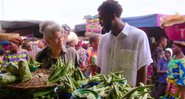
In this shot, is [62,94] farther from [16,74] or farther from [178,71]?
[178,71]

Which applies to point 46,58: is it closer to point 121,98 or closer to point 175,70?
point 121,98

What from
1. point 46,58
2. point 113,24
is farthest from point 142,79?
point 46,58

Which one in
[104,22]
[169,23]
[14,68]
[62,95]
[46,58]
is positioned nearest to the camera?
[62,95]

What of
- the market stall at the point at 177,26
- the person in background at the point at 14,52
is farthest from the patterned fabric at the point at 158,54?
the person in background at the point at 14,52

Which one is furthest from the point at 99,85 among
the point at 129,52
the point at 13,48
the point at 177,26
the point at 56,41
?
the point at 13,48

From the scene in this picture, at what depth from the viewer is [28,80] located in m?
2.04

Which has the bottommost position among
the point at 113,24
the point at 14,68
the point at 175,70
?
the point at 175,70

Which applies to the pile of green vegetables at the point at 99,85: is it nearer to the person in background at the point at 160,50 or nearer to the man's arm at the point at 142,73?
the man's arm at the point at 142,73

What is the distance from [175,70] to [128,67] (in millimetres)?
2561

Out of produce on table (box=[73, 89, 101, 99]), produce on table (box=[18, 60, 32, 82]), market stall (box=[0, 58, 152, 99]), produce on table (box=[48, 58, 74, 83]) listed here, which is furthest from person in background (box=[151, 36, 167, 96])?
produce on table (box=[73, 89, 101, 99])

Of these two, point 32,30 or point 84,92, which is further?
point 32,30

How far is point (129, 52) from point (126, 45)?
0.08 m

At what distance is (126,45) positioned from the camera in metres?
3.25

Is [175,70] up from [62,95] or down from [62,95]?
down
